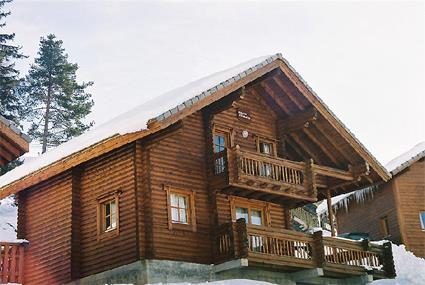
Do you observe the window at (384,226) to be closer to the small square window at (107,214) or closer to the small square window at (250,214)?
the small square window at (250,214)

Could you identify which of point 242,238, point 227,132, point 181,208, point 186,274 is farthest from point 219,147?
point 186,274

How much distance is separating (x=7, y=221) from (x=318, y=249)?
90.2 ft

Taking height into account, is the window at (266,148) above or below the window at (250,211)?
above

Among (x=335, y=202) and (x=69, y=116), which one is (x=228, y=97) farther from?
(x=69, y=116)

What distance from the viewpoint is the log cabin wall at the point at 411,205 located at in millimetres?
32188

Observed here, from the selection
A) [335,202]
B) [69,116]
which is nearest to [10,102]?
[69,116]

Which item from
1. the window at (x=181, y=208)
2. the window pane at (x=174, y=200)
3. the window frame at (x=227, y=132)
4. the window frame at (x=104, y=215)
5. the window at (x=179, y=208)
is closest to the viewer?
the window frame at (x=104, y=215)

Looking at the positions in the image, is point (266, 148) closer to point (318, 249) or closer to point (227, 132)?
point (227, 132)

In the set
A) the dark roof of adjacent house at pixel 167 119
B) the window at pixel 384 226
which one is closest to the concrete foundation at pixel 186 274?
the dark roof of adjacent house at pixel 167 119

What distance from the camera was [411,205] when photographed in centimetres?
3262

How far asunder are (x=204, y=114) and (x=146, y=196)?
439 cm

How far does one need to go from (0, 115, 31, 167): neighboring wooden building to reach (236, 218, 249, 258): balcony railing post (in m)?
8.03

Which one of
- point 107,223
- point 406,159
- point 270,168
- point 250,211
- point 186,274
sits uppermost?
point 406,159

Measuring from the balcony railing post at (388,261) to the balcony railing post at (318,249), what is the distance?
3760mm
